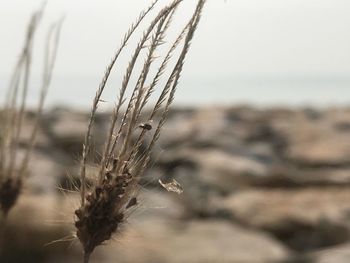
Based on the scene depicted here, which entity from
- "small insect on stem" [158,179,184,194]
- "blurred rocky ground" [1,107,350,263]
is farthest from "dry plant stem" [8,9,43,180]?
"small insect on stem" [158,179,184,194]

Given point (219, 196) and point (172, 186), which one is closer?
point (172, 186)

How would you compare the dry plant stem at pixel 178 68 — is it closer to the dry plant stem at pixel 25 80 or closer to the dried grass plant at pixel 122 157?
the dried grass plant at pixel 122 157

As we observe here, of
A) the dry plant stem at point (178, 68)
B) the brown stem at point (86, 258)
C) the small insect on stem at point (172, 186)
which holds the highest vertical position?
the dry plant stem at point (178, 68)

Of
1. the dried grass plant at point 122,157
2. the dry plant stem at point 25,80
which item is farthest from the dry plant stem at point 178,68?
the dry plant stem at point 25,80

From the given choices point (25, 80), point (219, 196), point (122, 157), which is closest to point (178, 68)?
point (122, 157)

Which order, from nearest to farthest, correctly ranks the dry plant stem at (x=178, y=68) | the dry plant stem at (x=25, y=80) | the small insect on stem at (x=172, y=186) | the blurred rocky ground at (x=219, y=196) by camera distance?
the dry plant stem at (x=178, y=68) → the small insect on stem at (x=172, y=186) → the dry plant stem at (x=25, y=80) → the blurred rocky ground at (x=219, y=196)

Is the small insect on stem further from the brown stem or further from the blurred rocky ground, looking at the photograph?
the brown stem

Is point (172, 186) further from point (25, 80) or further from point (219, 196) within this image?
point (219, 196)

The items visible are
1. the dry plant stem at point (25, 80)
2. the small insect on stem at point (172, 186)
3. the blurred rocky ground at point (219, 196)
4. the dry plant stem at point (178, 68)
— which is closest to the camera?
the dry plant stem at point (178, 68)

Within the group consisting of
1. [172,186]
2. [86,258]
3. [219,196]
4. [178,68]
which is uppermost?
[178,68]
